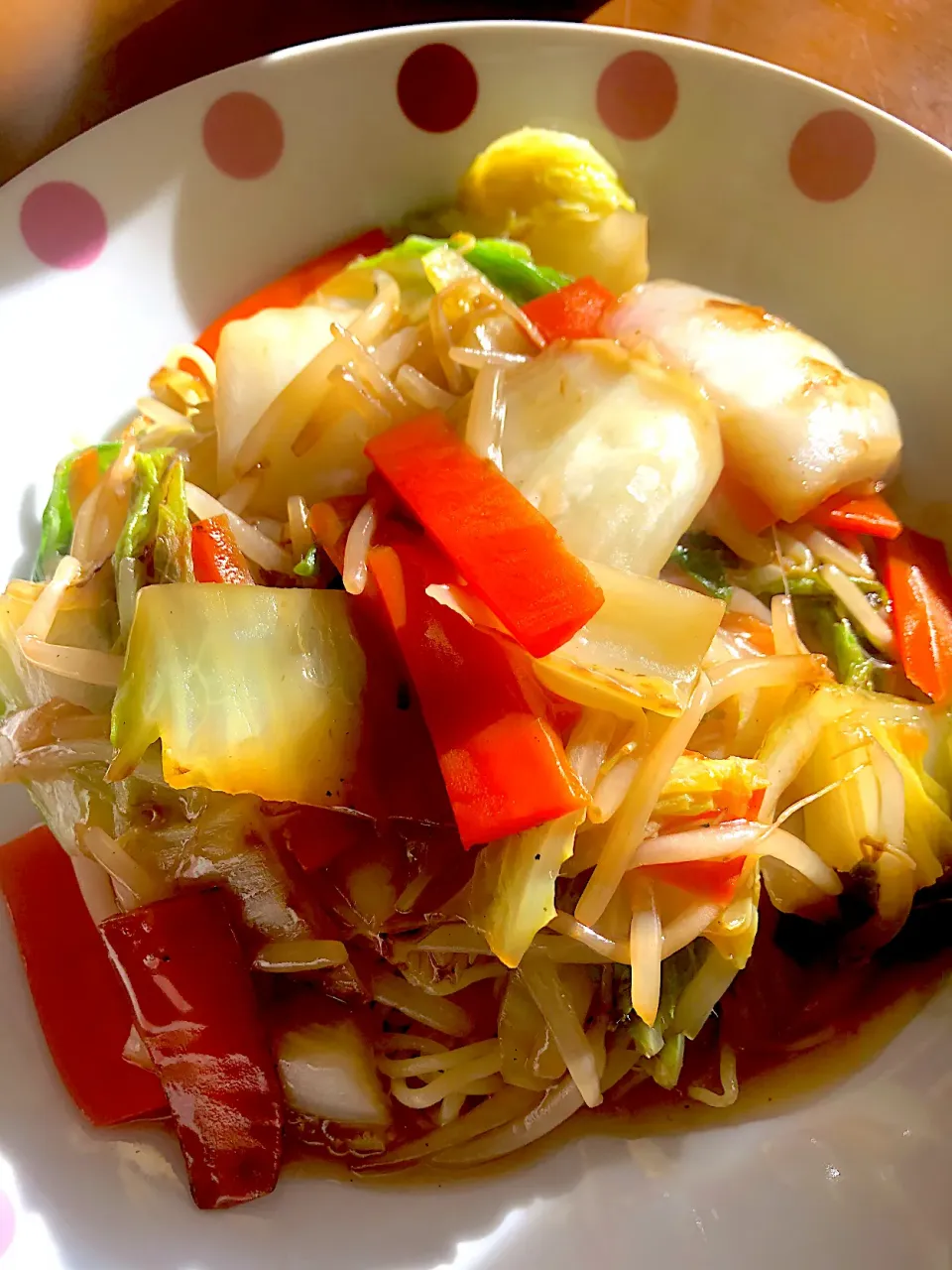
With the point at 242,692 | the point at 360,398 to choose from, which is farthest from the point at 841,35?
the point at 242,692

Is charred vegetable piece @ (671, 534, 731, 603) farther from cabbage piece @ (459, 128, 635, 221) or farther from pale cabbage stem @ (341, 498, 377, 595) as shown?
cabbage piece @ (459, 128, 635, 221)

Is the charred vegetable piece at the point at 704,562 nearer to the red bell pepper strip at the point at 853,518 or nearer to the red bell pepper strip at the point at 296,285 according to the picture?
the red bell pepper strip at the point at 853,518

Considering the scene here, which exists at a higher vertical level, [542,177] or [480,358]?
[542,177]

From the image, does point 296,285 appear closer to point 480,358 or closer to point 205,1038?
point 480,358

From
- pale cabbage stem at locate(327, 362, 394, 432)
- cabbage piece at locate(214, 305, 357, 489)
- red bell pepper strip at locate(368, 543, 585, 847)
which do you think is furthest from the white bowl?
red bell pepper strip at locate(368, 543, 585, 847)

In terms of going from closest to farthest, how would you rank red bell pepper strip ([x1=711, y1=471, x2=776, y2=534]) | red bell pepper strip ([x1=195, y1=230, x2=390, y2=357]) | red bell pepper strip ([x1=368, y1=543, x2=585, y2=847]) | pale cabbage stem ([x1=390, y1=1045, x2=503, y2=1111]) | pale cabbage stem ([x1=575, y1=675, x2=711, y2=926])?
1. red bell pepper strip ([x1=368, y1=543, x2=585, y2=847])
2. pale cabbage stem ([x1=575, y1=675, x2=711, y2=926])
3. pale cabbage stem ([x1=390, y1=1045, x2=503, y2=1111])
4. red bell pepper strip ([x1=711, y1=471, x2=776, y2=534])
5. red bell pepper strip ([x1=195, y1=230, x2=390, y2=357])

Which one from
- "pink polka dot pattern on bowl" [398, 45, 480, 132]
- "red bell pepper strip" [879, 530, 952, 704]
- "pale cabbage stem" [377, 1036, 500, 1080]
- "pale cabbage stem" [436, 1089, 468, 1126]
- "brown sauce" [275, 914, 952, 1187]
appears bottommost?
"brown sauce" [275, 914, 952, 1187]

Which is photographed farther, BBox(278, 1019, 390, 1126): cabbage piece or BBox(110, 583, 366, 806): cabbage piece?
BBox(278, 1019, 390, 1126): cabbage piece
